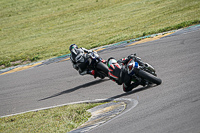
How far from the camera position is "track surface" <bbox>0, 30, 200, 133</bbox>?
5.66 metres

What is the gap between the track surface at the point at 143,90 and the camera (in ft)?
18.6

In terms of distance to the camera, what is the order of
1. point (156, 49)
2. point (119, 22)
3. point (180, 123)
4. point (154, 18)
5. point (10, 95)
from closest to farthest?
point (180, 123)
point (10, 95)
point (156, 49)
point (154, 18)
point (119, 22)

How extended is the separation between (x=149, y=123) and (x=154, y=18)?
54.4 ft

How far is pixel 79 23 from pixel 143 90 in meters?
19.8

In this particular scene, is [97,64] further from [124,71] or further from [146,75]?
[146,75]

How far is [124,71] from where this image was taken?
816 centimetres

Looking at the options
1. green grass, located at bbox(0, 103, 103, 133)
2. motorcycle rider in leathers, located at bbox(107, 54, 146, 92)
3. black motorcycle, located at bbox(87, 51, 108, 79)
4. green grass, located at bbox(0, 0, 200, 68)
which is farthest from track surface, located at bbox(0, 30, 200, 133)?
green grass, located at bbox(0, 0, 200, 68)

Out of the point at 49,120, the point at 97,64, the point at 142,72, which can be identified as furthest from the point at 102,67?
the point at 49,120

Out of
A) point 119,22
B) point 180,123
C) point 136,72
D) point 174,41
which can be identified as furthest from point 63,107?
point 119,22

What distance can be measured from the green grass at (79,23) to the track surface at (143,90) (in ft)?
12.9

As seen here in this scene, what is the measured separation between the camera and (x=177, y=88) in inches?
290

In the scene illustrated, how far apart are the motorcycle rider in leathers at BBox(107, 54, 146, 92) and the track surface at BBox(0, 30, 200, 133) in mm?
228

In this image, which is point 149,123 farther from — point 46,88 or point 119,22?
point 119,22

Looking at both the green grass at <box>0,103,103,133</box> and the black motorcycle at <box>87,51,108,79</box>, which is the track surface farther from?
the green grass at <box>0,103,103,133</box>
